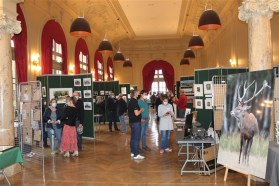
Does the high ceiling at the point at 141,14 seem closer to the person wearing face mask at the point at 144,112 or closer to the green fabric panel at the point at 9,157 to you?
the person wearing face mask at the point at 144,112

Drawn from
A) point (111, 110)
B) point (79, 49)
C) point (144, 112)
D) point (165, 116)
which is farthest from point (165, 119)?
point (79, 49)

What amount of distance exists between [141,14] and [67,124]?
36.1 feet

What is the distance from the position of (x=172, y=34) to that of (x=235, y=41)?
10.9 metres

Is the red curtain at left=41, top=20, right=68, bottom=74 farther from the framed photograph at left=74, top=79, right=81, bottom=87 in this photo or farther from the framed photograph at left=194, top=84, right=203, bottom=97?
the framed photograph at left=194, top=84, right=203, bottom=97

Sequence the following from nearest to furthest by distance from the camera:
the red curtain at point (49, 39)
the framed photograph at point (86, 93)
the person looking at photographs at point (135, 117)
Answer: the person looking at photographs at point (135, 117), the framed photograph at point (86, 93), the red curtain at point (49, 39)

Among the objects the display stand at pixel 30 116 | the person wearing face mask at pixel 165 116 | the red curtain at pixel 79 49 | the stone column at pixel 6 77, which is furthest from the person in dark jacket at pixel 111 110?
the stone column at pixel 6 77

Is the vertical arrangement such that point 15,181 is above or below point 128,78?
below

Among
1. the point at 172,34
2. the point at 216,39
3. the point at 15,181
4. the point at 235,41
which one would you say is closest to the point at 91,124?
the point at 15,181

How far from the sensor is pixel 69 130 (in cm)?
849

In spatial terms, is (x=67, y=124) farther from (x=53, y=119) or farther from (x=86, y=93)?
(x=86, y=93)

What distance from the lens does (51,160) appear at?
8.25 m

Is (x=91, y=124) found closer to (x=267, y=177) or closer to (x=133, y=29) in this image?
(x=267, y=177)

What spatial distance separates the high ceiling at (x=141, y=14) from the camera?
15.3 m

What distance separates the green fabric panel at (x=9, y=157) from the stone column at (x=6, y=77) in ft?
4.26
